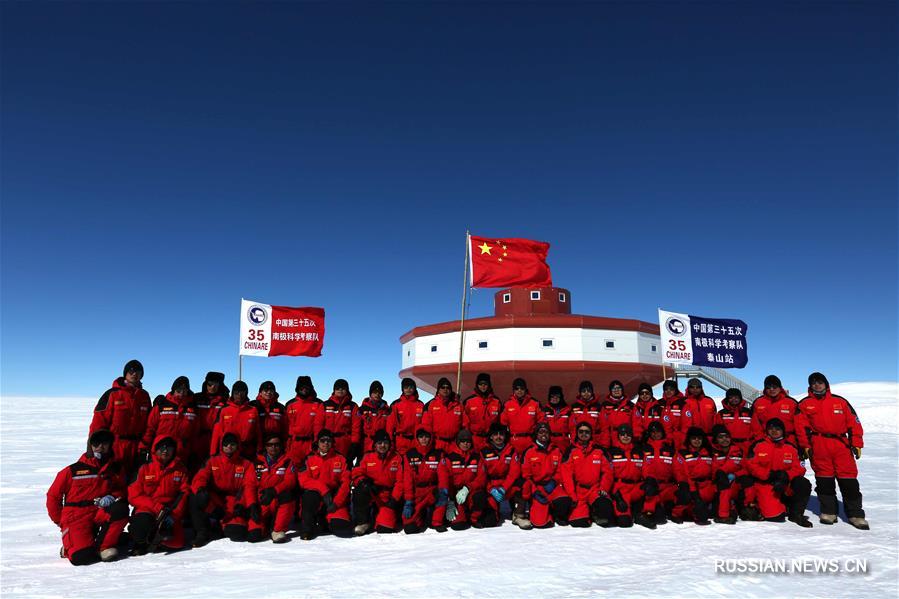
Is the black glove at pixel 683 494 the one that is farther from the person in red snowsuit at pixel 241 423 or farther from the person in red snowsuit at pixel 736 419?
the person in red snowsuit at pixel 241 423

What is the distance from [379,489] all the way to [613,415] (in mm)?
4600

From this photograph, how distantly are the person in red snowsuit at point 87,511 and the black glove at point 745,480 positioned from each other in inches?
348

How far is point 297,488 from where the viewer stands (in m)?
7.58

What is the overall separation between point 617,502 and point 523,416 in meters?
2.12

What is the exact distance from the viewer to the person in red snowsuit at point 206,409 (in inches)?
326

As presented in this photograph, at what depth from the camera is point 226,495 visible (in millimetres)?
7332

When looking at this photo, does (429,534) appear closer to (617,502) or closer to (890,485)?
(617,502)

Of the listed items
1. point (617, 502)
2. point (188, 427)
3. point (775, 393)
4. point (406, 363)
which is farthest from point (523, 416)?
point (406, 363)

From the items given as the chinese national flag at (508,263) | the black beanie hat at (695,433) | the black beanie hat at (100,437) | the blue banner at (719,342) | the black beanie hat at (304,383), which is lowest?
the black beanie hat at (695,433)

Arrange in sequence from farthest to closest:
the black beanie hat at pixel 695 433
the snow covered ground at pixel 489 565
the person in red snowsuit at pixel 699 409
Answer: the person in red snowsuit at pixel 699 409 → the black beanie hat at pixel 695 433 → the snow covered ground at pixel 489 565

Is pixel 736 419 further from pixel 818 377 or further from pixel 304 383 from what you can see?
pixel 304 383

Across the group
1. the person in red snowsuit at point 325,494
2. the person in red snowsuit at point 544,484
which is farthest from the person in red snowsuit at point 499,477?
the person in red snowsuit at point 325,494

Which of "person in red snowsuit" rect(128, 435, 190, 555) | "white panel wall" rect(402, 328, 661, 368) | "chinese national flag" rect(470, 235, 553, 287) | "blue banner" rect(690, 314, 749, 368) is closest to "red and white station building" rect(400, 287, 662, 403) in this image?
"white panel wall" rect(402, 328, 661, 368)

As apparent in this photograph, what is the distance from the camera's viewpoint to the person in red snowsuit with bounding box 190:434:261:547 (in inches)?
271
